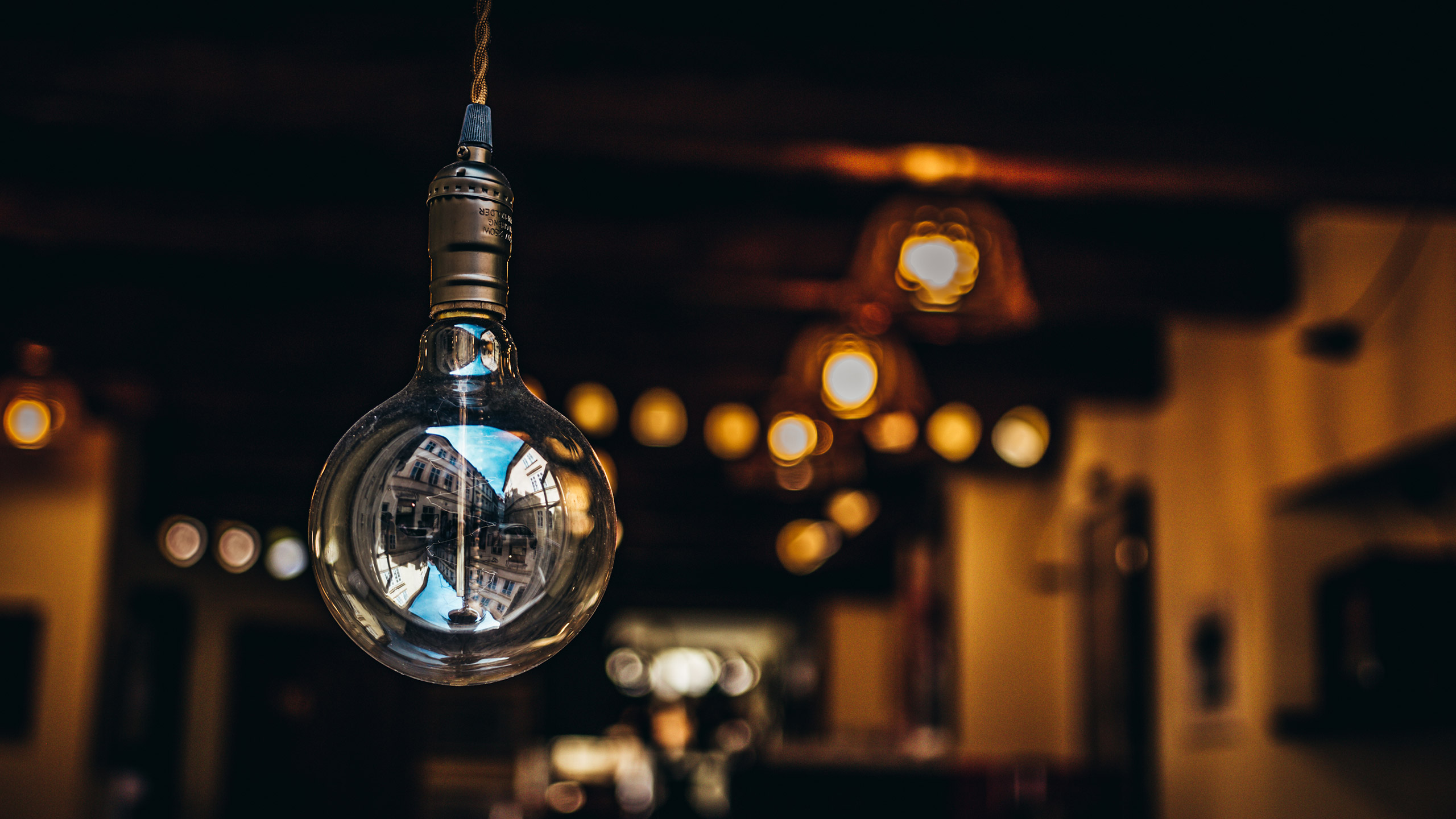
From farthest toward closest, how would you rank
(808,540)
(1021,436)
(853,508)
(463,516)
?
(808,540), (853,508), (1021,436), (463,516)

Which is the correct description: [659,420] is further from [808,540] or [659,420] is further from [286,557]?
[286,557]

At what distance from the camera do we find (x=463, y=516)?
29.6 inches

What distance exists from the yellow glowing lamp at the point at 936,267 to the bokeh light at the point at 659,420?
17.4 feet

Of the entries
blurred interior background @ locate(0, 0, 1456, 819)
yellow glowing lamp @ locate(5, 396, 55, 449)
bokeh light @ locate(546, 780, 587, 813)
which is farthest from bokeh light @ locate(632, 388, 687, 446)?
bokeh light @ locate(546, 780, 587, 813)

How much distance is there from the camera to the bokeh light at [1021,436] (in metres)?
9.38

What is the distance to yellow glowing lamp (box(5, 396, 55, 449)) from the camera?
26.6 feet

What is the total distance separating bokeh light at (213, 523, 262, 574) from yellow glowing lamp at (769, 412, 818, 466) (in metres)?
9.02

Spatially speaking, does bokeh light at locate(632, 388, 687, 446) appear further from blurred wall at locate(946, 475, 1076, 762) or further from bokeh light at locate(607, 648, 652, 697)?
bokeh light at locate(607, 648, 652, 697)

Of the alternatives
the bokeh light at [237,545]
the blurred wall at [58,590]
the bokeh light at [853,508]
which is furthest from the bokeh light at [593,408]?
the bokeh light at [237,545]

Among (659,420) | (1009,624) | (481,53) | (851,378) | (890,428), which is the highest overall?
(659,420)

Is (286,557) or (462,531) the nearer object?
(462,531)

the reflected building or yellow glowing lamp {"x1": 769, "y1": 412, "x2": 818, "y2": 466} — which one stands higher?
yellow glowing lamp {"x1": 769, "y1": 412, "x2": 818, "y2": 466}

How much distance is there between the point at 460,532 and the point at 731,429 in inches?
322

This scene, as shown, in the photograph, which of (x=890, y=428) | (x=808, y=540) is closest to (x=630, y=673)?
(x=808, y=540)
